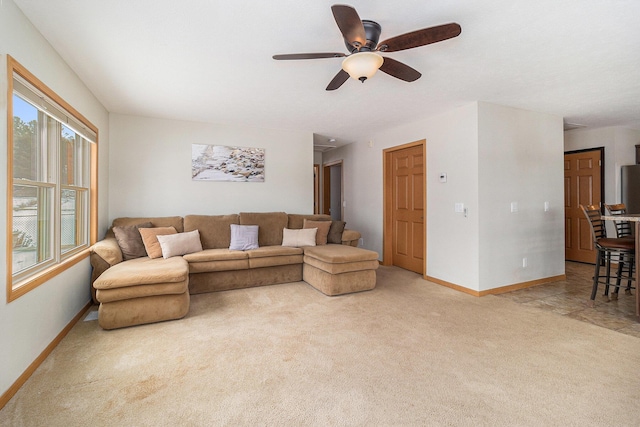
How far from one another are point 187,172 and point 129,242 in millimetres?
1390

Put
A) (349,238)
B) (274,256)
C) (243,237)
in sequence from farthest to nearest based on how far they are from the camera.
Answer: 1. (349,238)
2. (243,237)
3. (274,256)

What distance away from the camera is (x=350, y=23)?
1.73 m

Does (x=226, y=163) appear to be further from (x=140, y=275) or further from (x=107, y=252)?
(x=140, y=275)

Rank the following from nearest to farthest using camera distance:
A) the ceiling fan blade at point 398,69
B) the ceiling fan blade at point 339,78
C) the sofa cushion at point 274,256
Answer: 1. the ceiling fan blade at point 398,69
2. the ceiling fan blade at point 339,78
3. the sofa cushion at point 274,256

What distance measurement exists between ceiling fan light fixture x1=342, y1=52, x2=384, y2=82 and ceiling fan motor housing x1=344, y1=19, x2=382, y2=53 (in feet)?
0.22

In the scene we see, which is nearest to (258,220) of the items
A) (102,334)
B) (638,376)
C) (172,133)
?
A: (172,133)

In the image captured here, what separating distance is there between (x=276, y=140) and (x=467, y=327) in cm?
390

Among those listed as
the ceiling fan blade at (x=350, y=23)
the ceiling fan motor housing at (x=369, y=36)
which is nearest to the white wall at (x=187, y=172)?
the ceiling fan motor housing at (x=369, y=36)

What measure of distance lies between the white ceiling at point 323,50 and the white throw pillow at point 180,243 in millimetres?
1640

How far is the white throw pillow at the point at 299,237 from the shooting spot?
4.57 metres

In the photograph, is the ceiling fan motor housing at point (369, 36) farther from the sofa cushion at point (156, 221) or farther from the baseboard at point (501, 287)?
the sofa cushion at point (156, 221)

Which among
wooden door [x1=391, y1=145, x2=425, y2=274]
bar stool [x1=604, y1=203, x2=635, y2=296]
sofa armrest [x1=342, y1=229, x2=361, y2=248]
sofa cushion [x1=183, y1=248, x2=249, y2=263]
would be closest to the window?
sofa cushion [x1=183, y1=248, x2=249, y2=263]

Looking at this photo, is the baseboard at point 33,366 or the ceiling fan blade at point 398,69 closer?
the baseboard at point 33,366

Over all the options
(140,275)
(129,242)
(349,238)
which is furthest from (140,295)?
A: (349,238)
